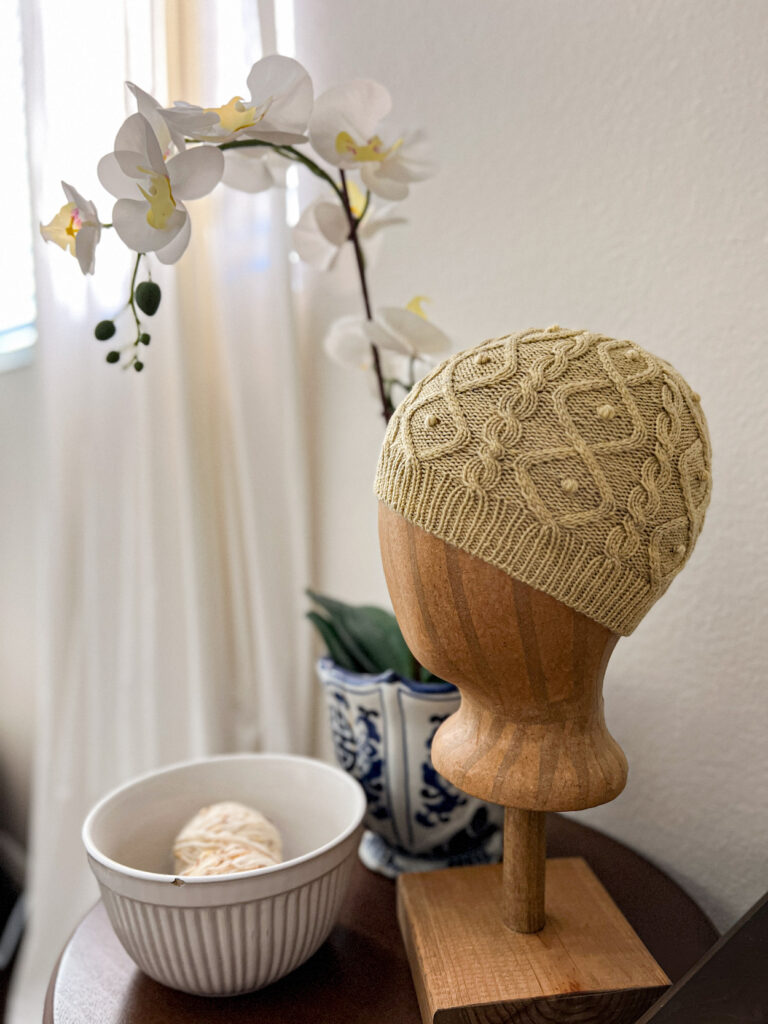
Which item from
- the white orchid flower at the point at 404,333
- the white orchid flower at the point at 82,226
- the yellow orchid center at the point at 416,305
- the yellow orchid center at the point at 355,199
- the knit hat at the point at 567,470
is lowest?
the knit hat at the point at 567,470

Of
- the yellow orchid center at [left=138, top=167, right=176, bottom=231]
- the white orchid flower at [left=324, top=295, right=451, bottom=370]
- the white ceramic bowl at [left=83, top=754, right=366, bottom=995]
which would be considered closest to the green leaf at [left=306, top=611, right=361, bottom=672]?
the white ceramic bowl at [left=83, top=754, right=366, bottom=995]

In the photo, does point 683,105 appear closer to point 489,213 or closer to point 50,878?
point 489,213

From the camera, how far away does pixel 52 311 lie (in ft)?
2.75

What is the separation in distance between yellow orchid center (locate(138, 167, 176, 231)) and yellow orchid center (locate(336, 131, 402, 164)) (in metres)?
0.14

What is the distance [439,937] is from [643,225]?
1.67 ft

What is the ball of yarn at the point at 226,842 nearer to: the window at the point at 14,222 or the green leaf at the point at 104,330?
the green leaf at the point at 104,330

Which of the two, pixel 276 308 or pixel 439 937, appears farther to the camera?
pixel 276 308

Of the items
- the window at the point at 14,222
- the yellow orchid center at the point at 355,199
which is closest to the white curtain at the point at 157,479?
the window at the point at 14,222

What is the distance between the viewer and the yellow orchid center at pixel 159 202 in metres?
0.43

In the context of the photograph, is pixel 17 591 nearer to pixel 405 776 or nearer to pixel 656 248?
pixel 405 776

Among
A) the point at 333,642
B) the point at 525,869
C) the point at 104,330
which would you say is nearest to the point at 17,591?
the point at 333,642

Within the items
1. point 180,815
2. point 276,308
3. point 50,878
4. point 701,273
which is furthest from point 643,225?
point 50,878

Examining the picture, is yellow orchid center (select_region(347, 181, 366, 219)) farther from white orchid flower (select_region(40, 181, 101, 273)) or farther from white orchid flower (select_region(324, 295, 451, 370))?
white orchid flower (select_region(40, 181, 101, 273))

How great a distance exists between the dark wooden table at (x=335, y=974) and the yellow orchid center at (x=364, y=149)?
1.76 feet
